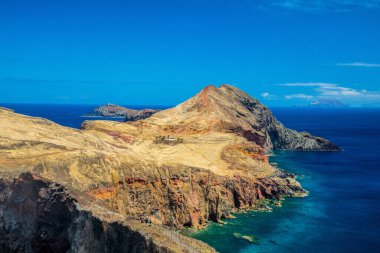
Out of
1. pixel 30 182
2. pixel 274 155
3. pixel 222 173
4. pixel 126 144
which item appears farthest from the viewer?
pixel 274 155

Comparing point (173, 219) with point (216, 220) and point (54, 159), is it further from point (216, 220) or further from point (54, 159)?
point (54, 159)

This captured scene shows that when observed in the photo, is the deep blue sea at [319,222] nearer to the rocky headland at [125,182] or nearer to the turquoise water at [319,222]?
the turquoise water at [319,222]

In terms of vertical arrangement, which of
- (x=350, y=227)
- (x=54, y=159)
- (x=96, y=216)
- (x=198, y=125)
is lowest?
(x=350, y=227)

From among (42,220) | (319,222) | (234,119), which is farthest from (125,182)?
(234,119)

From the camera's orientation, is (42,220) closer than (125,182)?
Yes

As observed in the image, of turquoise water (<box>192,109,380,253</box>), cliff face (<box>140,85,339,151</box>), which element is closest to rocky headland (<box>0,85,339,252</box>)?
cliff face (<box>140,85,339,151</box>)

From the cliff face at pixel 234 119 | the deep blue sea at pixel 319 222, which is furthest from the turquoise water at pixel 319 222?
the cliff face at pixel 234 119

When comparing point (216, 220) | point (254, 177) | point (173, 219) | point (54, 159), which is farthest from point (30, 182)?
point (254, 177)

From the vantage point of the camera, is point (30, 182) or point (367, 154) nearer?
point (30, 182)

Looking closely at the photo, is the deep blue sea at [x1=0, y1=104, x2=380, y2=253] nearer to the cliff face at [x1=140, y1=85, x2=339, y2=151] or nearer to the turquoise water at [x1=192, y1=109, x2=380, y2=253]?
the turquoise water at [x1=192, y1=109, x2=380, y2=253]

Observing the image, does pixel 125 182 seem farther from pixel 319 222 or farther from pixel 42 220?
pixel 319 222
